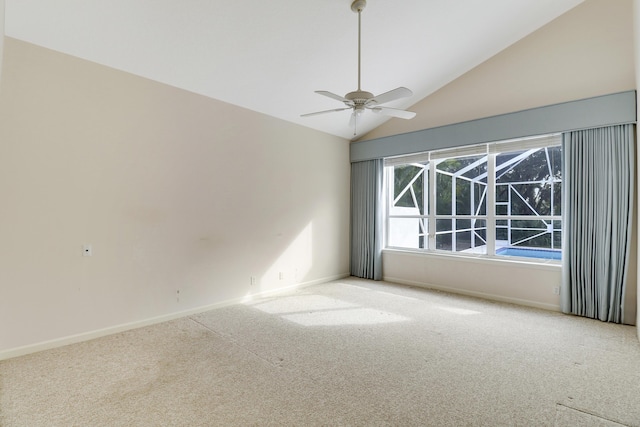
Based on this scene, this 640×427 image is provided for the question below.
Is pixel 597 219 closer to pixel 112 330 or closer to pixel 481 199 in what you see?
pixel 481 199

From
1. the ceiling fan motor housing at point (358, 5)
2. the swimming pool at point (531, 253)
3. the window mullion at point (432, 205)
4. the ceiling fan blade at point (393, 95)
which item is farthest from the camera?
the window mullion at point (432, 205)

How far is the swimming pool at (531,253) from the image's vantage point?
14.2 feet

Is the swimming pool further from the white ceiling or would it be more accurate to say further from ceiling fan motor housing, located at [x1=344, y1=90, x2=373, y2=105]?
ceiling fan motor housing, located at [x1=344, y1=90, x2=373, y2=105]

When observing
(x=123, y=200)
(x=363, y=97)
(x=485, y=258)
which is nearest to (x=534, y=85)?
(x=485, y=258)

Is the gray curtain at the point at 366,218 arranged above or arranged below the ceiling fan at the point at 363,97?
below

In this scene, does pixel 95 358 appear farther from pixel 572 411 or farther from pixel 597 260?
pixel 597 260

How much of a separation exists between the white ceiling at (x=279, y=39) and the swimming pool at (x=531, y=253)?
2774 millimetres

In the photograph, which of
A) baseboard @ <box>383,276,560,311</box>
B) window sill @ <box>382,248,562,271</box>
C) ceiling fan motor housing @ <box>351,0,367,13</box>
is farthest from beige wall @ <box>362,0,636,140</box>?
baseboard @ <box>383,276,560,311</box>

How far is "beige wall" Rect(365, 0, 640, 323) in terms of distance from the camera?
12.2ft

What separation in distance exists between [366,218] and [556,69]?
11.4ft

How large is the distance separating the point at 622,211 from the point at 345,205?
3.90 metres

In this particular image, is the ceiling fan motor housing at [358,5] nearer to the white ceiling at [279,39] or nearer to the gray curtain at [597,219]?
the white ceiling at [279,39]

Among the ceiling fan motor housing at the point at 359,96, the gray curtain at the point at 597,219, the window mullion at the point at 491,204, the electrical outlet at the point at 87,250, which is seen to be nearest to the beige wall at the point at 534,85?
the gray curtain at the point at 597,219

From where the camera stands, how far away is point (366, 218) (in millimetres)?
5984
